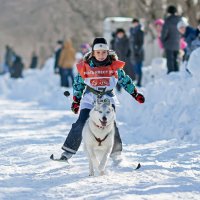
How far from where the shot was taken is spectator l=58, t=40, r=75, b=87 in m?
21.9

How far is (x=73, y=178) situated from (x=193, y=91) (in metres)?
5.54

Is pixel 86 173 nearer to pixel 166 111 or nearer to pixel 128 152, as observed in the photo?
pixel 128 152

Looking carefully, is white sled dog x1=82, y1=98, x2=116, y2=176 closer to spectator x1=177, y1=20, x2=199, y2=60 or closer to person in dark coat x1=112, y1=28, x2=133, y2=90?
spectator x1=177, y1=20, x2=199, y2=60

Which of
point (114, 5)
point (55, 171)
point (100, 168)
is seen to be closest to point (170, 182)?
point (100, 168)

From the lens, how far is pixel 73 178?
24.1 ft

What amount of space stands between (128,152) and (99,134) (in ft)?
8.44

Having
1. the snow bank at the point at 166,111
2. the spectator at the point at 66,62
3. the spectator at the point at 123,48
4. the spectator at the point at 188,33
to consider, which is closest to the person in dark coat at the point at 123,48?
the spectator at the point at 123,48

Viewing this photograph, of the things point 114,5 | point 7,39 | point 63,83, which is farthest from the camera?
point 7,39

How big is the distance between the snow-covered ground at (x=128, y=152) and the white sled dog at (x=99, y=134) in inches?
7.9

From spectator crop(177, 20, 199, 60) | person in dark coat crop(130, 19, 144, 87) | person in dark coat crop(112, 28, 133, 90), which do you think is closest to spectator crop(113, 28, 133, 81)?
person in dark coat crop(112, 28, 133, 90)

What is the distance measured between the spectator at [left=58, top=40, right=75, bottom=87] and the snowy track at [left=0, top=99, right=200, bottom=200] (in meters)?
9.85

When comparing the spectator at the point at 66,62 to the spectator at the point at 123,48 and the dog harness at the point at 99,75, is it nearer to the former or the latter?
the spectator at the point at 123,48

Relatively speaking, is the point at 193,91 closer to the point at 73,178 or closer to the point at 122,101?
the point at 122,101

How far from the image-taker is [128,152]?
977 centimetres
